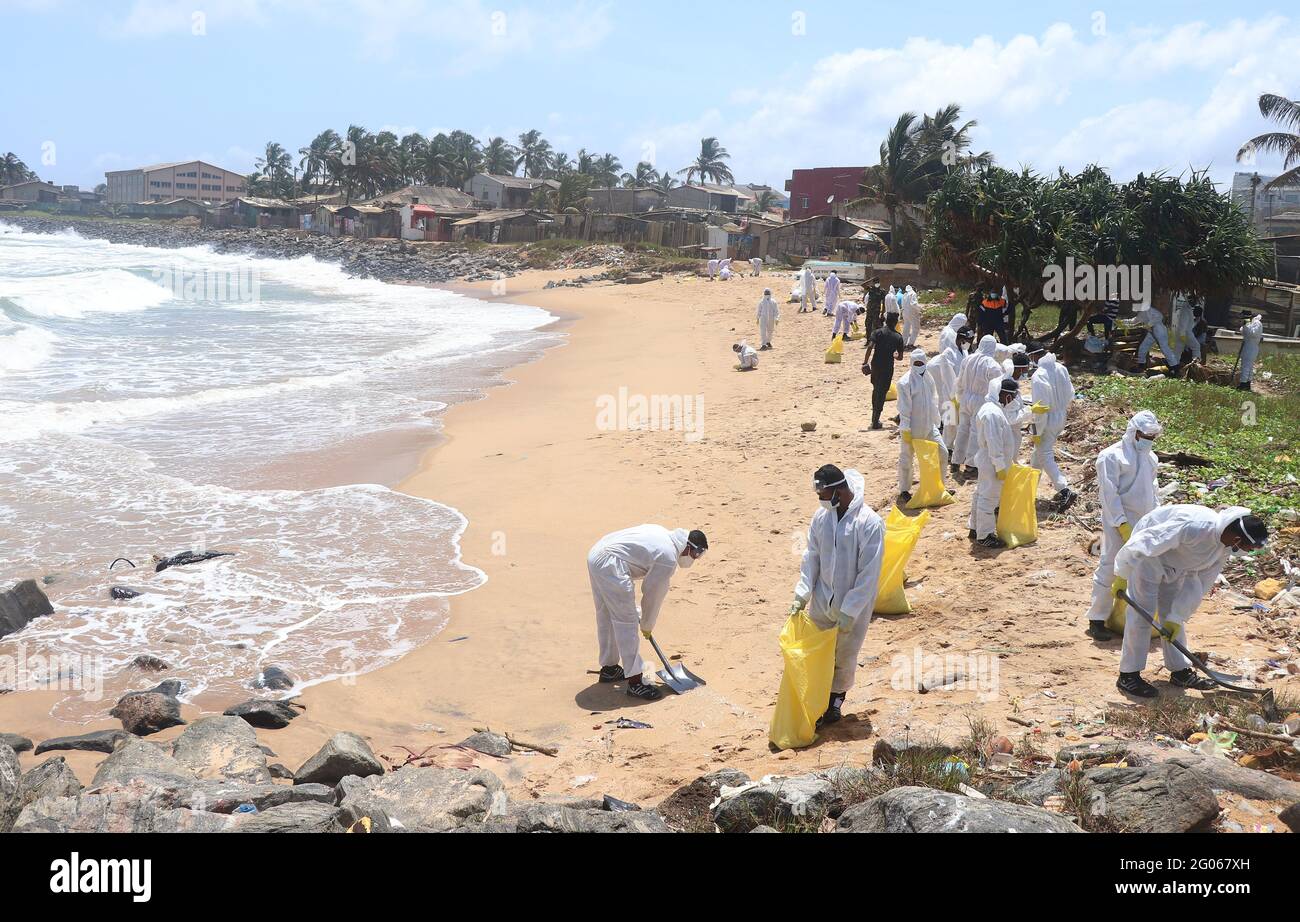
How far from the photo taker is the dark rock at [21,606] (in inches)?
307

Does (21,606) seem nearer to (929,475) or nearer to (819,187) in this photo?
(929,475)

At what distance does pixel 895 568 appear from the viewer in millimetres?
7852

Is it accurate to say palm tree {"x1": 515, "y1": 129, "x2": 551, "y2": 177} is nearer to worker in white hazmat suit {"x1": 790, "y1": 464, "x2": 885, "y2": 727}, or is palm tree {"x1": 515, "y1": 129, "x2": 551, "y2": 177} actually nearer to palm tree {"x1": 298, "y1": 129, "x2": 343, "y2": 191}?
palm tree {"x1": 298, "y1": 129, "x2": 343, "y2": 191}

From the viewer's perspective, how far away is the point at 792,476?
1183cm

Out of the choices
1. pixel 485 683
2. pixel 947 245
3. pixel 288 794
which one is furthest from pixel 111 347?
pixel 288 794

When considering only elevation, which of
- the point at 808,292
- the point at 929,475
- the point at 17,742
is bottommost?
the point at 17,742

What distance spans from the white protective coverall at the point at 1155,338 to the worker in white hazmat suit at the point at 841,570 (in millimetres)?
11815

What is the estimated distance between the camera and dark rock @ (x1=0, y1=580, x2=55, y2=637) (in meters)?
7.79

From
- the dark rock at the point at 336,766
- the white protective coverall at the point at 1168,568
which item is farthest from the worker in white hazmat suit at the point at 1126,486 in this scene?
the dark rock at the point at 336,766

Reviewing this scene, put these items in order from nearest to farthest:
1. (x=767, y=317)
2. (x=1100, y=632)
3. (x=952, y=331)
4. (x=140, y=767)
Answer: (x=140, y=767), (x=1100, y=632), (x=952, y=331), (x=767, y=317)

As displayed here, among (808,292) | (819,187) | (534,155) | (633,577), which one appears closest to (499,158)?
(534,155)

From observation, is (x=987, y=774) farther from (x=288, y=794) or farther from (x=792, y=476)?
(x=792, y=476)

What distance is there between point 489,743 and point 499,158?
97065 mm

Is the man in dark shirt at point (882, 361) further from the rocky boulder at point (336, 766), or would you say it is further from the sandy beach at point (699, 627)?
the rocky boulder at point (336, 766)
